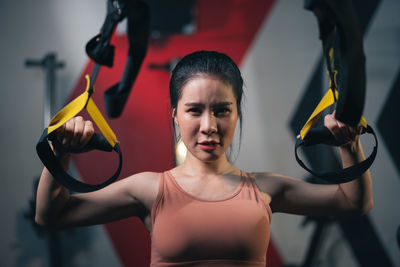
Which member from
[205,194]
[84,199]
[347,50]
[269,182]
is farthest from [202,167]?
[347,50]

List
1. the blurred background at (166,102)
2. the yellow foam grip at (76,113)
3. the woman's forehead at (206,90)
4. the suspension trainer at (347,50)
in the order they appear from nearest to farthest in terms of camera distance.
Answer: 1. the suspension trainer at (347,50)
2. the yellow foam grip at (76,113)
3. the woman's forehead at (206,90)
4. the blurred background at (166,102)

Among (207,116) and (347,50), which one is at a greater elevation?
(347,50)

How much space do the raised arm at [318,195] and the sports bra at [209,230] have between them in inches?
3.0

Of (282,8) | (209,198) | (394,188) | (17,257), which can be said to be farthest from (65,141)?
(394,188)

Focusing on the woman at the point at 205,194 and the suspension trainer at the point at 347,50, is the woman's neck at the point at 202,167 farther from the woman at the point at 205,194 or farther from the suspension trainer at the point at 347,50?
the suspension trainer at the point at 347,50

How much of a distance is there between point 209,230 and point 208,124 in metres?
0.25

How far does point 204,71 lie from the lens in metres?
0.81

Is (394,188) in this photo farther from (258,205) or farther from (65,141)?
(65,141)

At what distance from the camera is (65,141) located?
685 millimetres

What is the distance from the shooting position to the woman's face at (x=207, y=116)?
2.49 ft

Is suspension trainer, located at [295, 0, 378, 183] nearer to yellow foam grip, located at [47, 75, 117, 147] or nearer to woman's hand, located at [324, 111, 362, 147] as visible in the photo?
woman's hand, located at [324, 111, 362, 147]

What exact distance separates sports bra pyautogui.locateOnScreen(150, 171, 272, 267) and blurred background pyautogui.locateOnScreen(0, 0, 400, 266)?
0.84 m

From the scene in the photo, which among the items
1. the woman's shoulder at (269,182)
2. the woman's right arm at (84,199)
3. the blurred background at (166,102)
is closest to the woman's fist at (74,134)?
the woman's right arm at (84,199)

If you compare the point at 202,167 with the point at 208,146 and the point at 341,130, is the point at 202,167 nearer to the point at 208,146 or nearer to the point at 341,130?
the point at 208,146
